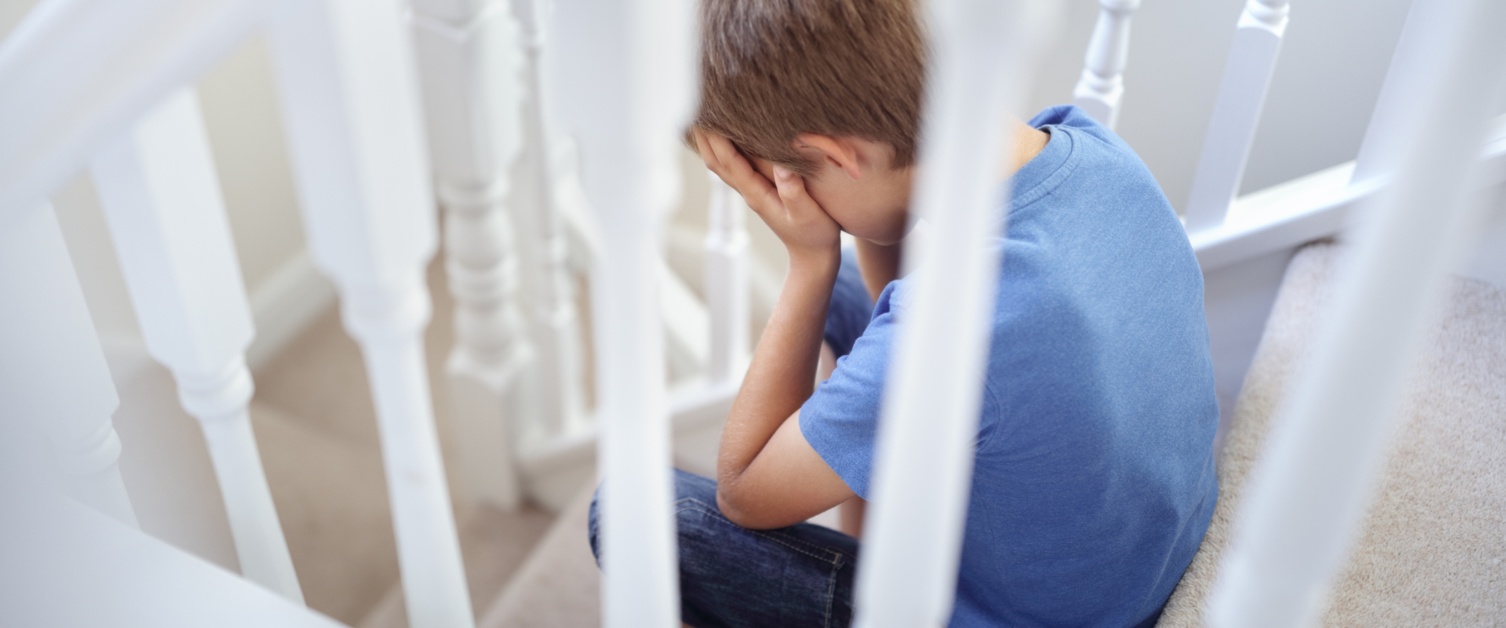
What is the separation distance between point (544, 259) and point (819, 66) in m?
0.98

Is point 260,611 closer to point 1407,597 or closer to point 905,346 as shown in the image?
point 905,346

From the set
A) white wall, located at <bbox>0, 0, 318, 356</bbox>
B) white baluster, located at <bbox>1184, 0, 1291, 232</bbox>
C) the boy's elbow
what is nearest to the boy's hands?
the boy's elbow

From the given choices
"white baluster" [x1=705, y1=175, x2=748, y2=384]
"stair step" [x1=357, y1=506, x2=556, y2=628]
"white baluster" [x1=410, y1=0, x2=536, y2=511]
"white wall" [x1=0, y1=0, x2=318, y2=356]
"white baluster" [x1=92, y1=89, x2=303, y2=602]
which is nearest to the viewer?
"white baluster" [x1=92, y1=89, x2=303, y2=602]

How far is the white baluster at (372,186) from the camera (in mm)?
468

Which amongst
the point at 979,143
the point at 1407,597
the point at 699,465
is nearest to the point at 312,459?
the point at 699,465

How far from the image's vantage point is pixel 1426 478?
3.11ft

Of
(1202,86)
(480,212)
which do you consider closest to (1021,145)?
(1202,86)

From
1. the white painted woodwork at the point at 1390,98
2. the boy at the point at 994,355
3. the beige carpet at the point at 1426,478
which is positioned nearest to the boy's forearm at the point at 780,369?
the boy at the point at 994,355

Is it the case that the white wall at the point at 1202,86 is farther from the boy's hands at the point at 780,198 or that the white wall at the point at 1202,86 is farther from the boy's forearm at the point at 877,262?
the boy's hands at the point at 780,198

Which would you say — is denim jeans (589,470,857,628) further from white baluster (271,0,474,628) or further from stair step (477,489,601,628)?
stair step (477,489,601,628)

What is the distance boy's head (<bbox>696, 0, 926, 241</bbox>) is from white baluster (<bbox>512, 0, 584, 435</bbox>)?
2.07 ft

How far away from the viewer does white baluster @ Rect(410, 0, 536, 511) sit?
1405 mm

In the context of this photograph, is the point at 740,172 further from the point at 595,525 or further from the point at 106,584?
the point at 106,584

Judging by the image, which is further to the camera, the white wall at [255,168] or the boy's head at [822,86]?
the white wall at [255,168]
